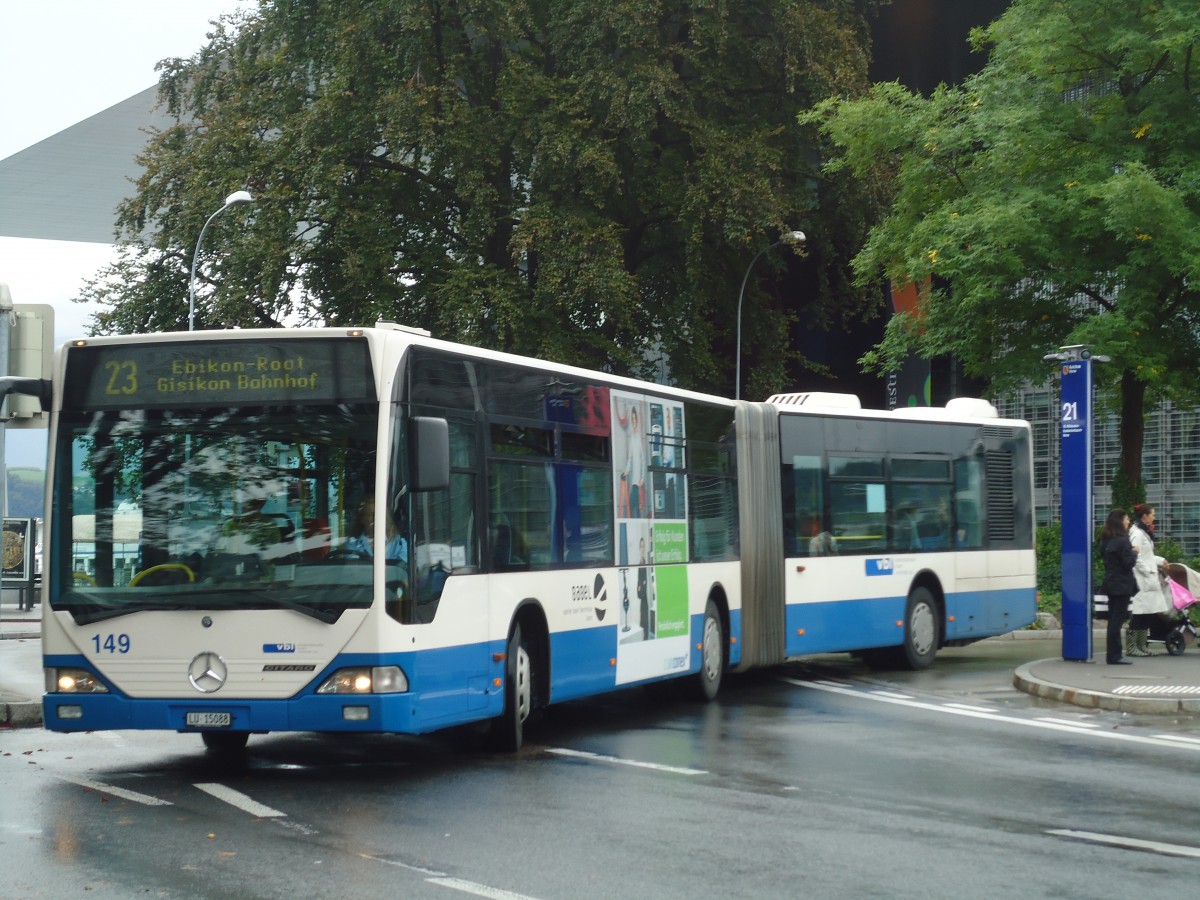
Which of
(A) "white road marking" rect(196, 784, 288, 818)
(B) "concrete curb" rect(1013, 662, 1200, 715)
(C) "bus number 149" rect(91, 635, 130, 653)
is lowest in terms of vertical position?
(B) "concrete curb" rect(1013, 662, 1200, 715)

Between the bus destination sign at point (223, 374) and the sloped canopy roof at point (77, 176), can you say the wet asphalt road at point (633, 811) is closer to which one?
the bus destination sign at point (223, 374)

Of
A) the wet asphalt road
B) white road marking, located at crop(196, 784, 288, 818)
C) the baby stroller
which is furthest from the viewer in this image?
the baby stroller

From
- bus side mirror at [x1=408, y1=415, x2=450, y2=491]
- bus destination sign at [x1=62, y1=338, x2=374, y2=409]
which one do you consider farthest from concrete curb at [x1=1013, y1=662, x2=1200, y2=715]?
bus destination sign at [x1=62, y1=338, x2=374, y2=409]

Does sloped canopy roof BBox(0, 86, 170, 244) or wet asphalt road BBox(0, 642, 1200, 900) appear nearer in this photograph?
wet asphalt road BBox(0, 642, 1200, 900)

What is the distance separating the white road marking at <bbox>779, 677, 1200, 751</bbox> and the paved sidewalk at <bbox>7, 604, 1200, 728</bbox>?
1.13 metres

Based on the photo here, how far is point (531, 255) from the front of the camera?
1232 inches

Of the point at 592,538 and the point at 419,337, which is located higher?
the point at 419,337

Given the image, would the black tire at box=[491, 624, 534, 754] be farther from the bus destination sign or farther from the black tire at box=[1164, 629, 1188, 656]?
the black tire at box=[1164, 629, 1188, 656]

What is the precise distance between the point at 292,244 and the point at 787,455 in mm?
14818

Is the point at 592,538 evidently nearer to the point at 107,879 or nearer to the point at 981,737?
the point at 981,737

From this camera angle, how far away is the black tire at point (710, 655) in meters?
16.4

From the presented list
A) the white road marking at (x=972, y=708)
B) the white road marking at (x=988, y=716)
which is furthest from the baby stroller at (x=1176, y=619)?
the white road marking at (x=972, y=708)

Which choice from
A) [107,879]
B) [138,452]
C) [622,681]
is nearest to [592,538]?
[622,681]

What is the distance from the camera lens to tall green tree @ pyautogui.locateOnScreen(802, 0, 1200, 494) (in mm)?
23828
